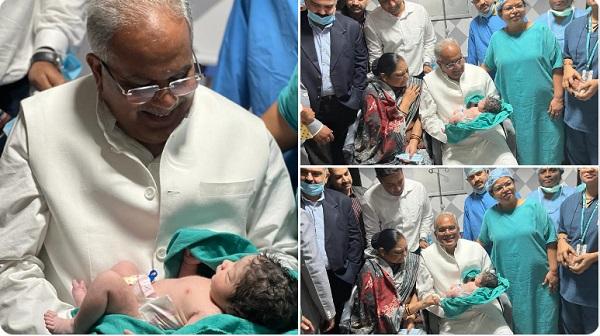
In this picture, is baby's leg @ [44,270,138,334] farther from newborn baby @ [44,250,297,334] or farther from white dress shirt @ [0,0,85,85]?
white dress shirt @ [0,0,85,85]

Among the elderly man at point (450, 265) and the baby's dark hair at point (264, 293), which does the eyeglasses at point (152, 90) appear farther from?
the elderly man at point (450, 265)

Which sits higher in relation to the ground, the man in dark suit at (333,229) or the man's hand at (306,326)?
the man in dark suit at (333,229)

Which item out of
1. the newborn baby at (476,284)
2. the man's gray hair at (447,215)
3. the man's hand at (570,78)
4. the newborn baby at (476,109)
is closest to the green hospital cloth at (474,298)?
the newborn baby at (476,284)

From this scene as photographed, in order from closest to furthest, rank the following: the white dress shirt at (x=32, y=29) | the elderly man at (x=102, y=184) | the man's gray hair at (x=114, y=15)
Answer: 1. the man's gray hair at (x=114, y=15)
2. the elderly man at (x=102, y=184)
3. the white dress shirt at (x=32, y=29)

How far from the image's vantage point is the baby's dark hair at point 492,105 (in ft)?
6.27

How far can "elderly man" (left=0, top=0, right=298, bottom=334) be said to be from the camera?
6.06ft

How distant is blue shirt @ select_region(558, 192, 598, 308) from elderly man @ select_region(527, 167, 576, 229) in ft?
0.04

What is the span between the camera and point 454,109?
75.5 inches

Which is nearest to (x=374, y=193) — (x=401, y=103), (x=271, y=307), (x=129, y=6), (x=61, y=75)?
(x=401, y=103)

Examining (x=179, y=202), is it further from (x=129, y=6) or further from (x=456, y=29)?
(x=456, y=29)

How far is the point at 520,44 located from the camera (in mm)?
1914

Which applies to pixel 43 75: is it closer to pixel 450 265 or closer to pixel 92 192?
pixel 92 192

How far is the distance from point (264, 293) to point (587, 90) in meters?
0.82

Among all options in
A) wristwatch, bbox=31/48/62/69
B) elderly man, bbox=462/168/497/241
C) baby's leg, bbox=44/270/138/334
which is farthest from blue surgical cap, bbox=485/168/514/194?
wristwatch, bbox=31/48/62/69
